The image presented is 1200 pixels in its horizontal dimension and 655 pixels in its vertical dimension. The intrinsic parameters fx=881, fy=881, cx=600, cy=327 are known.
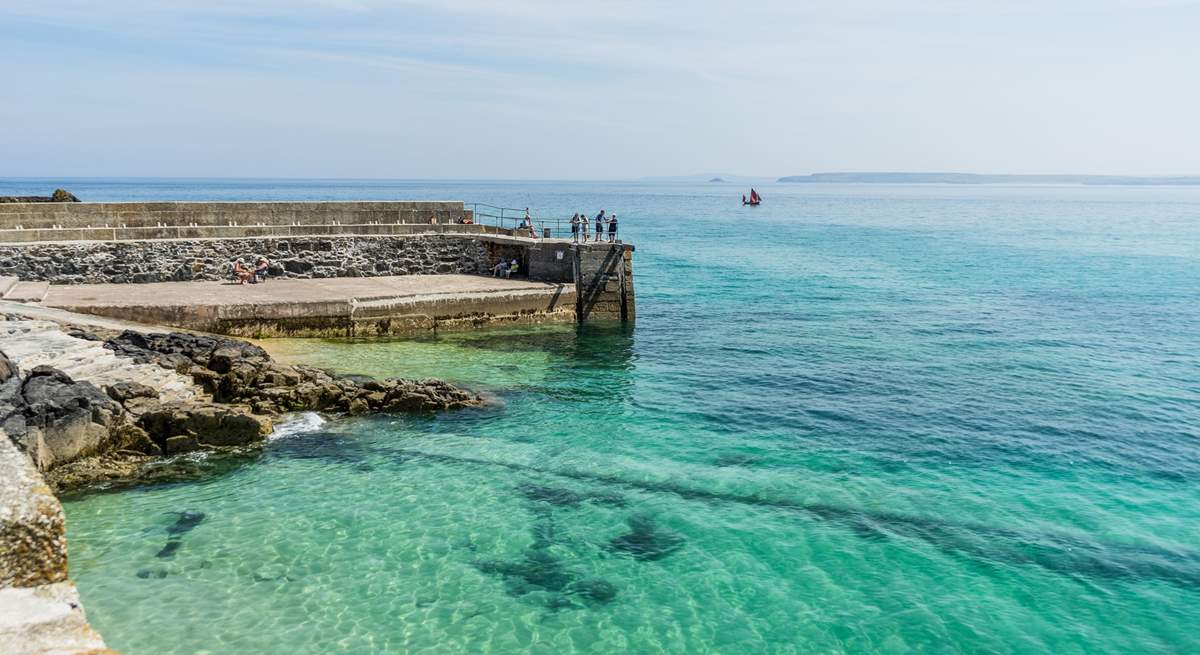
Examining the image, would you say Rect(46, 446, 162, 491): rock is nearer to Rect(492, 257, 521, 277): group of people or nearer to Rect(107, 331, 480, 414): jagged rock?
Rect(107, 331, 480, 414): jagged rock

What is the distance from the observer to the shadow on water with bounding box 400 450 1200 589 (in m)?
10.1

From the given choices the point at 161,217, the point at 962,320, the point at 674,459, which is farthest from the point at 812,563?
the point at 161,217

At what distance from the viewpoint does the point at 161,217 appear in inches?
982

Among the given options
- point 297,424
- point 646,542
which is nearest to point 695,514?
point 646,542

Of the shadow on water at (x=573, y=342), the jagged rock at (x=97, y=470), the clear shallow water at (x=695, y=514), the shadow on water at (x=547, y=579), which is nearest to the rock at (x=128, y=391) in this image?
the jagged rock at (x=97, y=470)

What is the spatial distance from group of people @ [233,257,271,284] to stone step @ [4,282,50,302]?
4.51 meters

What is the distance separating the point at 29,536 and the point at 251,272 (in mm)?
19119

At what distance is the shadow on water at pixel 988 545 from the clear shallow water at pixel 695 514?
0.11ft

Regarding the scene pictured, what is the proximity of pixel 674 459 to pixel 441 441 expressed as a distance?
371 cm

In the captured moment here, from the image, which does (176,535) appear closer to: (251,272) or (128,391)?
(128,391)

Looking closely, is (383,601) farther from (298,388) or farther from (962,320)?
(962,320)

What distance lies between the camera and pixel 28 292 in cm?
2022

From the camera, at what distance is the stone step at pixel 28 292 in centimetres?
1962

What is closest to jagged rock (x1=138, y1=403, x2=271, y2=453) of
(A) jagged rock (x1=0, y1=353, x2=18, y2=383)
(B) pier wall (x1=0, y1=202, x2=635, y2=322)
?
(A) jagged rock (x1=0, y1=353, x2=18, y2=383)
